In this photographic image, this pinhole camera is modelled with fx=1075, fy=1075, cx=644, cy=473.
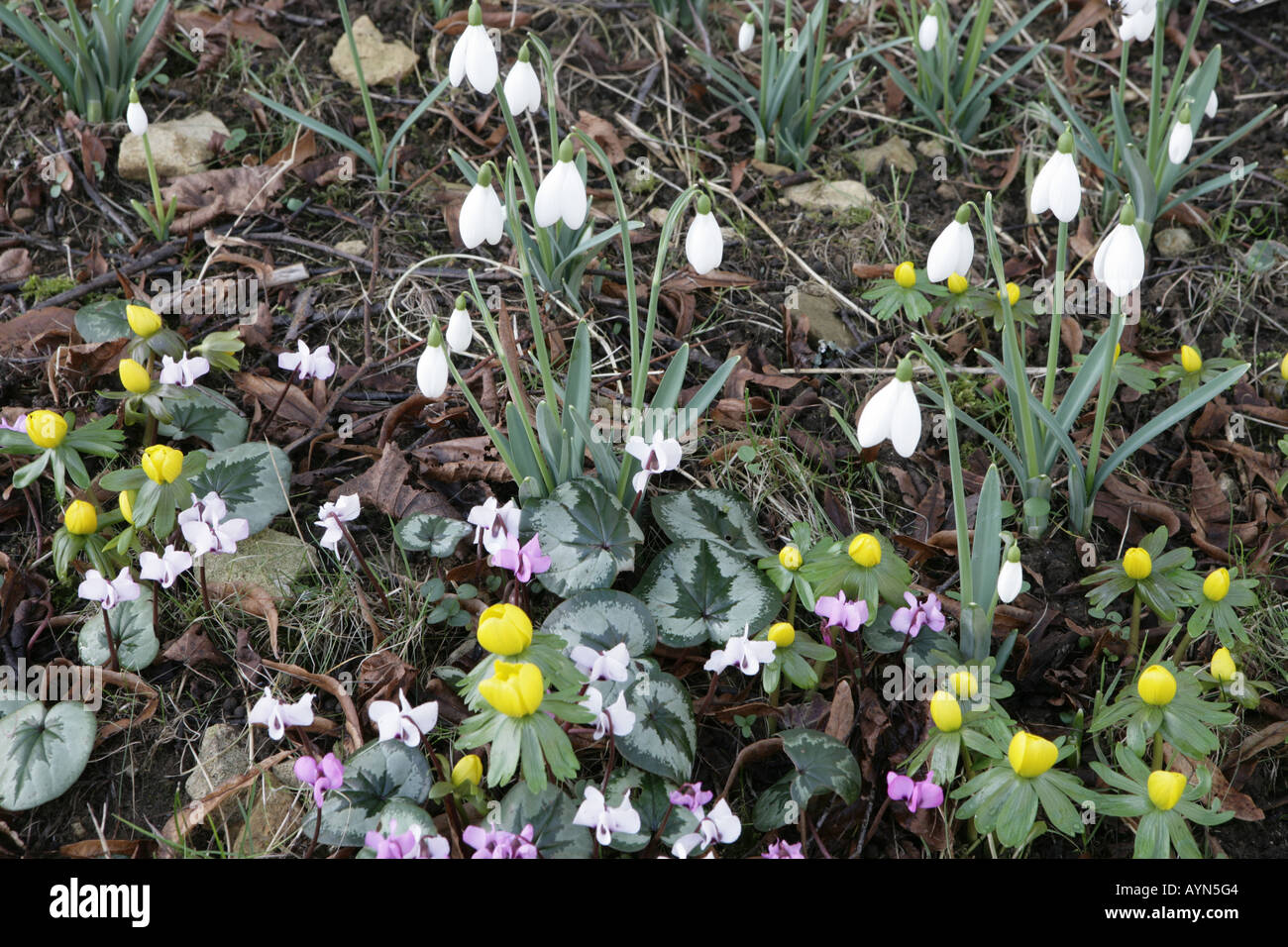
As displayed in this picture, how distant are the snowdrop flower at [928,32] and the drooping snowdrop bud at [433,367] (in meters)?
1.67

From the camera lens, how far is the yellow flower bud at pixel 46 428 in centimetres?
192

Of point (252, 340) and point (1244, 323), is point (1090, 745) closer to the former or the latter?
point (1244, 323)

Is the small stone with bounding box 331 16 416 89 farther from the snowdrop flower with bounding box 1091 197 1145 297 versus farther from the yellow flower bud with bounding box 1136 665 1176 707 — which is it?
the yellow flower bud with bounding box 1136 665 1176 707

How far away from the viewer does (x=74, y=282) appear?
2.61 m

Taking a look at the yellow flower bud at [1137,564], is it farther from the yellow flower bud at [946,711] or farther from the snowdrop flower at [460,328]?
the snowdrop flower at [460,328]

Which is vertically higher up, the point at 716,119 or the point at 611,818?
the point at 716,119

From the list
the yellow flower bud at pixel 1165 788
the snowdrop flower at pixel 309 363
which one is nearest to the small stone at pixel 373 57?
the snowdrop flower at pixel 309 363

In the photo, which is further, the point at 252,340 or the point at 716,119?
the point at 716,119

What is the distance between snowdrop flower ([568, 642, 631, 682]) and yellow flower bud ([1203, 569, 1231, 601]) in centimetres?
97

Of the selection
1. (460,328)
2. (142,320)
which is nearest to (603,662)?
(460,328)

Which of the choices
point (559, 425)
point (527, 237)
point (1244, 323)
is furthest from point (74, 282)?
point (1244, 323)

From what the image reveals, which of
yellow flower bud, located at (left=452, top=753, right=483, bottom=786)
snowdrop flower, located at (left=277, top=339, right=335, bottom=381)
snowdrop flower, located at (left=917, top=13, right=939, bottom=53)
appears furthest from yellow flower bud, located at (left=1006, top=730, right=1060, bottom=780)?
snowdrop flower, located at (left=917, top=13, right=939, bottom=53)

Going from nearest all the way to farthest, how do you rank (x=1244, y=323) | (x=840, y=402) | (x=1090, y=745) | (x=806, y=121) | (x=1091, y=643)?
(x=1090, y=745)
(x=1091, y=643)
(x=840, y=402)
(x=1244, y=323)
(x=806, y=121)

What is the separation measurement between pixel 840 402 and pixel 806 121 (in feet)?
3.00
